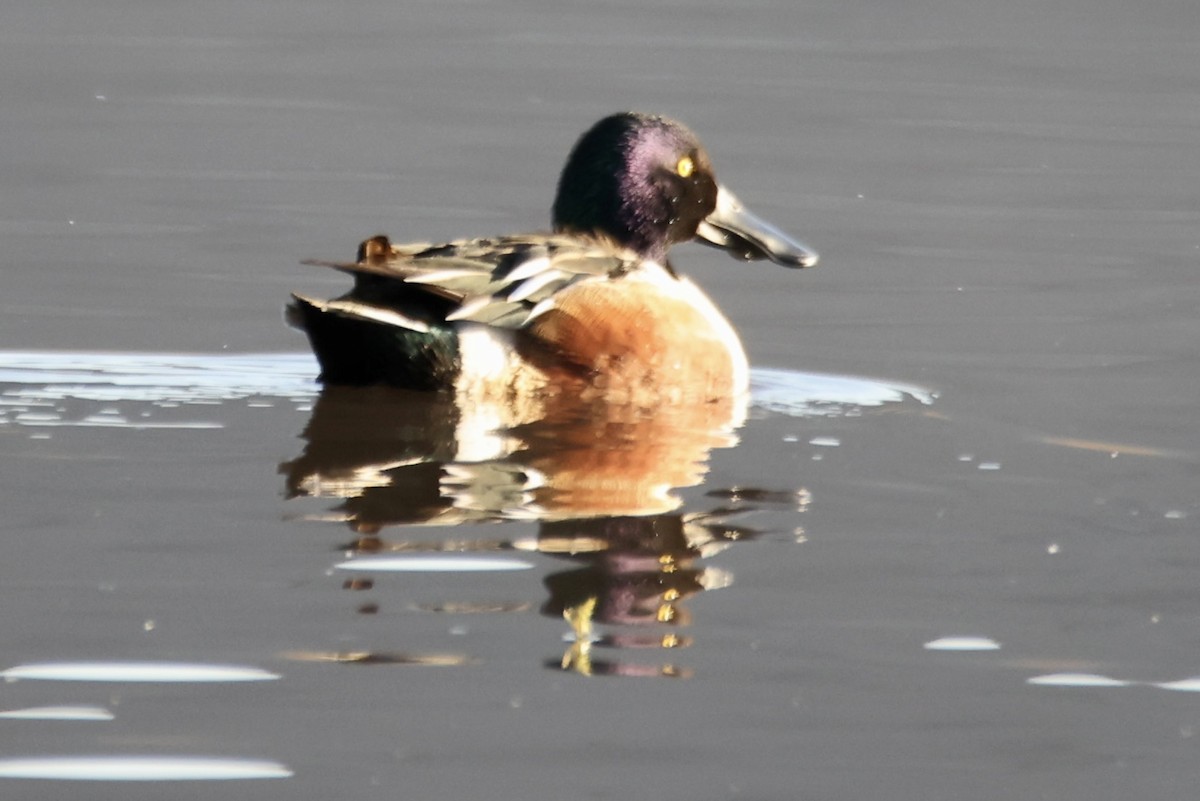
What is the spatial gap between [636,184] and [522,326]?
1.33 metres

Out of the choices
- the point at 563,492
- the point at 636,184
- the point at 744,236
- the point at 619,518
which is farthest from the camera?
the point at 744,236

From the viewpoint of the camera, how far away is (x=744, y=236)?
9992mm

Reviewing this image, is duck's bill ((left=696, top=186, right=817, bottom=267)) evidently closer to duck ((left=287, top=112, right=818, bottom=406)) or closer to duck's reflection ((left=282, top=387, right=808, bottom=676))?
duck ((left=287, top=112, right=818, bottom=406))

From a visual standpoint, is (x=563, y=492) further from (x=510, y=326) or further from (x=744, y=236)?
(x=744, y=236)

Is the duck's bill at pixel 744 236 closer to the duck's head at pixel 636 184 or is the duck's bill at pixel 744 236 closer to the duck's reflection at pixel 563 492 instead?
the duck's head at pixel 636 184

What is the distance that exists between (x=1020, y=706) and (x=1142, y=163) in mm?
10959

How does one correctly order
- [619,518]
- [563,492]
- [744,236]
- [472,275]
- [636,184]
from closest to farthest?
[619,518], [563,492], [472,275], [636,184], [744,236]

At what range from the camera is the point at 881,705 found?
499 centimetres

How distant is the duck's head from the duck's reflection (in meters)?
1.13

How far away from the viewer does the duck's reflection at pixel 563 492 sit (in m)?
5.56

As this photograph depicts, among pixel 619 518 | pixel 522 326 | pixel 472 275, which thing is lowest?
pixel 619 518

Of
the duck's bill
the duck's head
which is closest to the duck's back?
the duck's head

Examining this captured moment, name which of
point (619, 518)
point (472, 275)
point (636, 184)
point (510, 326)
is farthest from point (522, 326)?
point (619, 518)

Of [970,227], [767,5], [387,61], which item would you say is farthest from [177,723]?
[767,5]
